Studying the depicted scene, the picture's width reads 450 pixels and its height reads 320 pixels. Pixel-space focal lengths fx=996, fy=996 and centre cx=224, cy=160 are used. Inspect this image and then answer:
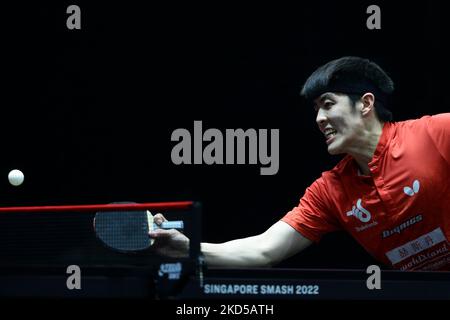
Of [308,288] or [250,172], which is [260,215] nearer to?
[250,172]

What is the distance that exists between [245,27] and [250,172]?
79cm

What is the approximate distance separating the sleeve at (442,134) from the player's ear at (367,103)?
1.12ft

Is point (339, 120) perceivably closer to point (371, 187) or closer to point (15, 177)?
point (371, 187)

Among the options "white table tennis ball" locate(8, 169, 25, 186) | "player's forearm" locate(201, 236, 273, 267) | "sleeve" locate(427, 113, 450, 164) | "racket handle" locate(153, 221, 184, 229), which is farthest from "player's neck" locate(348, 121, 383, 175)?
"white table tennis ball" locate(8, 169, 25, 186)

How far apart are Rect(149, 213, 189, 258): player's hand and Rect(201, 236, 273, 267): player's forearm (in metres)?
0.30

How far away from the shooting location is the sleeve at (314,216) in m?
4.36

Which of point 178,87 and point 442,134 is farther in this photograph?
point 178,87

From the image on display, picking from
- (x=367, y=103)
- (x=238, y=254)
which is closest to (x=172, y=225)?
(x=238, y=254)

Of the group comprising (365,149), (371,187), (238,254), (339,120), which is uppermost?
(339,120)

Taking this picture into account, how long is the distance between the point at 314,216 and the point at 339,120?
0.45 meters

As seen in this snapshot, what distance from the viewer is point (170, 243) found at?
3910mm

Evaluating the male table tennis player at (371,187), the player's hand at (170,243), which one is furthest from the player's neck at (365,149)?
the player's hand at (170,243)
